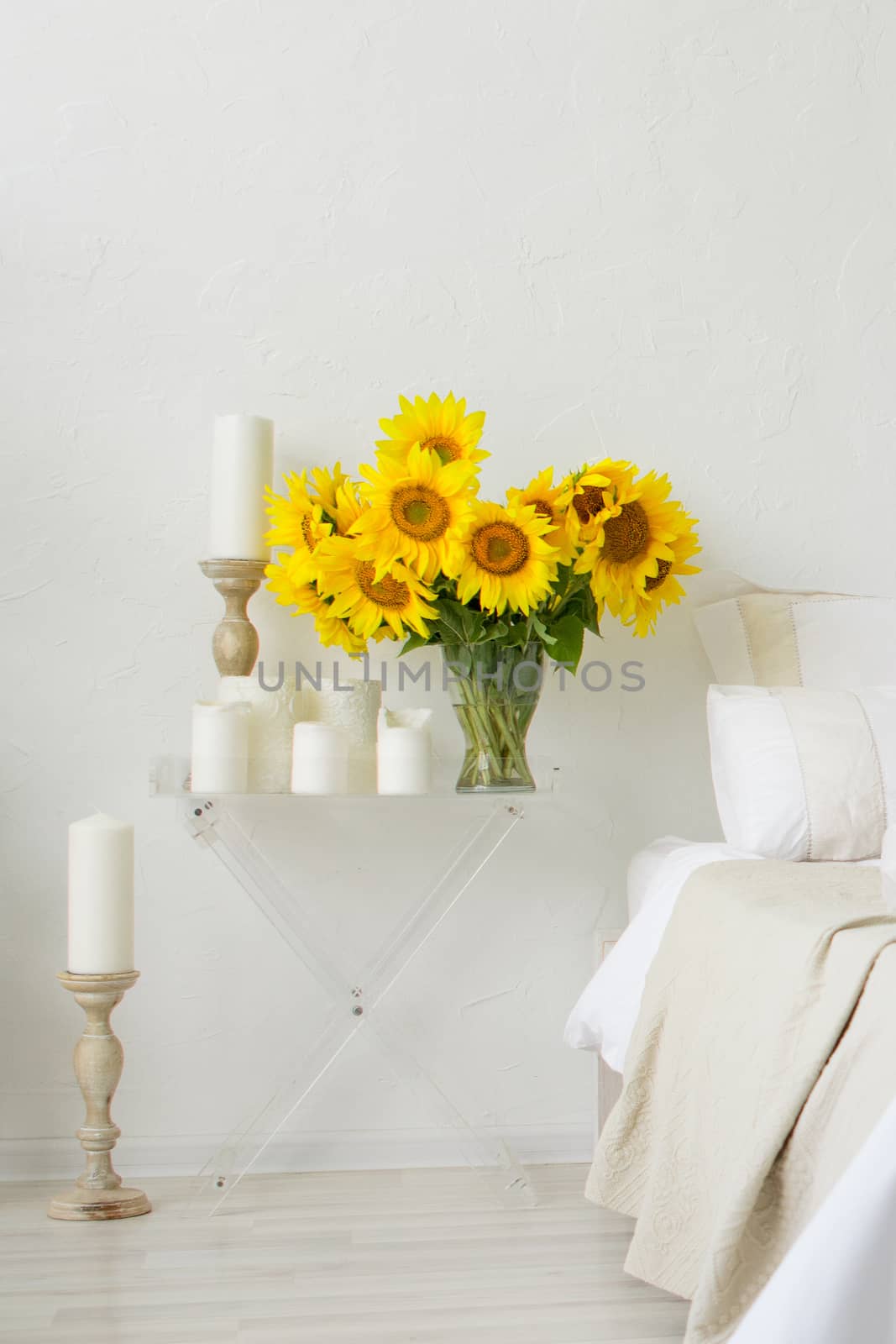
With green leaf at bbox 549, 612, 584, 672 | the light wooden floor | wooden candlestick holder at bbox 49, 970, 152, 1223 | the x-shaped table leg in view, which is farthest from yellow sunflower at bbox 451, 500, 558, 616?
the light wooden floor

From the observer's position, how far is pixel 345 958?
2109 millimetres

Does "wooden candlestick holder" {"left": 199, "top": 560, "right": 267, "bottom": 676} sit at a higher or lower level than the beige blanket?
higher

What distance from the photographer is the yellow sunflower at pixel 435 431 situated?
185 centimetres

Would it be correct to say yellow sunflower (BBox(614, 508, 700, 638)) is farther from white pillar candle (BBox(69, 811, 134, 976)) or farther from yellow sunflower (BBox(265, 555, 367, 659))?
white pillar candle (BBox(69, 811, 134, 976))

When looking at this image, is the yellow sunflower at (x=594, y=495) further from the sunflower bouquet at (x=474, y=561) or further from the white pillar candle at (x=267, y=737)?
the white pillar candle at (x=267, y=737)

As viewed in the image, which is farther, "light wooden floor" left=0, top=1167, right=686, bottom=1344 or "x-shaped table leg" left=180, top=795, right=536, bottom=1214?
"x-shaped table leg" left=180, top=795, right=536, bottom=1214

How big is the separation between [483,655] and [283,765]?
0.33 metres

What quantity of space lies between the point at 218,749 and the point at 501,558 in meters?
0.48

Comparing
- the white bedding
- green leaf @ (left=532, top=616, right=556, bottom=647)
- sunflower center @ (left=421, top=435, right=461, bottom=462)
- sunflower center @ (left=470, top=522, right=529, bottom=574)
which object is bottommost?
the white bedding

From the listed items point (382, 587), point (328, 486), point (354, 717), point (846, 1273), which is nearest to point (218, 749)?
point (354, 717)

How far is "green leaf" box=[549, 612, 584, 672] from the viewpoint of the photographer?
1930mm

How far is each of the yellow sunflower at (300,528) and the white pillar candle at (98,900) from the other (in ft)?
1.55

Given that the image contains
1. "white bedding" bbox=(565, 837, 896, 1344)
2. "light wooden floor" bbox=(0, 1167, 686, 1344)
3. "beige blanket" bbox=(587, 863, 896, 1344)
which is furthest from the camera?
"light wooden floor" bbox=(0, 1167, 686, 1344)

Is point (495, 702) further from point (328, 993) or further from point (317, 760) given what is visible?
point (328, 993)
